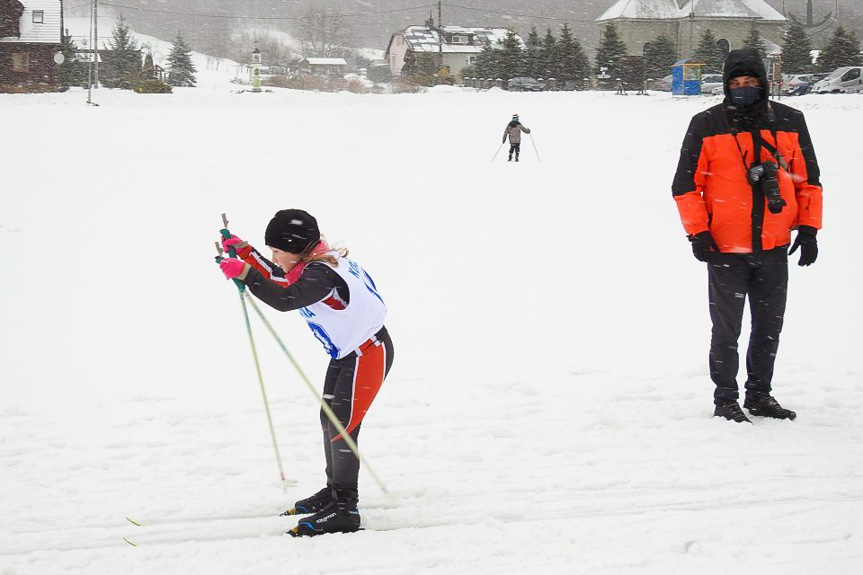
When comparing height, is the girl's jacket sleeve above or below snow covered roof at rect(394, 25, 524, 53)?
below

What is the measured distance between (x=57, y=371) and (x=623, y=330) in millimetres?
4889

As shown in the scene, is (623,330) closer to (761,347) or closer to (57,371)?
(761,347)

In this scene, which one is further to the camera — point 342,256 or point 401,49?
point 401,49

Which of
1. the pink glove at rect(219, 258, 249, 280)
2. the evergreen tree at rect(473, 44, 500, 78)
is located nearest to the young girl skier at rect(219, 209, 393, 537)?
the pink glove at rect(219, 258, 249, 280)

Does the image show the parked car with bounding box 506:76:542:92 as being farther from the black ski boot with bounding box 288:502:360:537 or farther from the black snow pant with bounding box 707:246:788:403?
the black ski boot with bounding box 288:502:360:537

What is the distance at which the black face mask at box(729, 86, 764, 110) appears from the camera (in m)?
4.57

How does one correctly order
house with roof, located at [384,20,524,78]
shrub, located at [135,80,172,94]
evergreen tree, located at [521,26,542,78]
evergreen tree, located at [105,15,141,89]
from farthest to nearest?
house with roof, located at [384,20,524,78] < evergreen tree, located at [105,15,141,89] < evergreen tree, located at [521,26,542,78] < shrub, located at [135,80,172,94]

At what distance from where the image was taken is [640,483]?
411 centimetres

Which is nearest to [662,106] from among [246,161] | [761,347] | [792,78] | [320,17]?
[792,78]

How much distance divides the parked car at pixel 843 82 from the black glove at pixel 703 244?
37967mm

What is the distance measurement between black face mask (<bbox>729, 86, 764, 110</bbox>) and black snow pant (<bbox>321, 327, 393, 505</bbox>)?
2563 millimetres

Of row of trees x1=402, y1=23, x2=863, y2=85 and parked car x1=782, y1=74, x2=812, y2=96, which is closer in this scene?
parked car x1=782, y1=74, x2=812, y2=96

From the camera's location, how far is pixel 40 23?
1998 inches

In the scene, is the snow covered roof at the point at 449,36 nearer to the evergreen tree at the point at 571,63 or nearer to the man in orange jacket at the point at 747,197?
the evergreen tree at the point at 571,63
